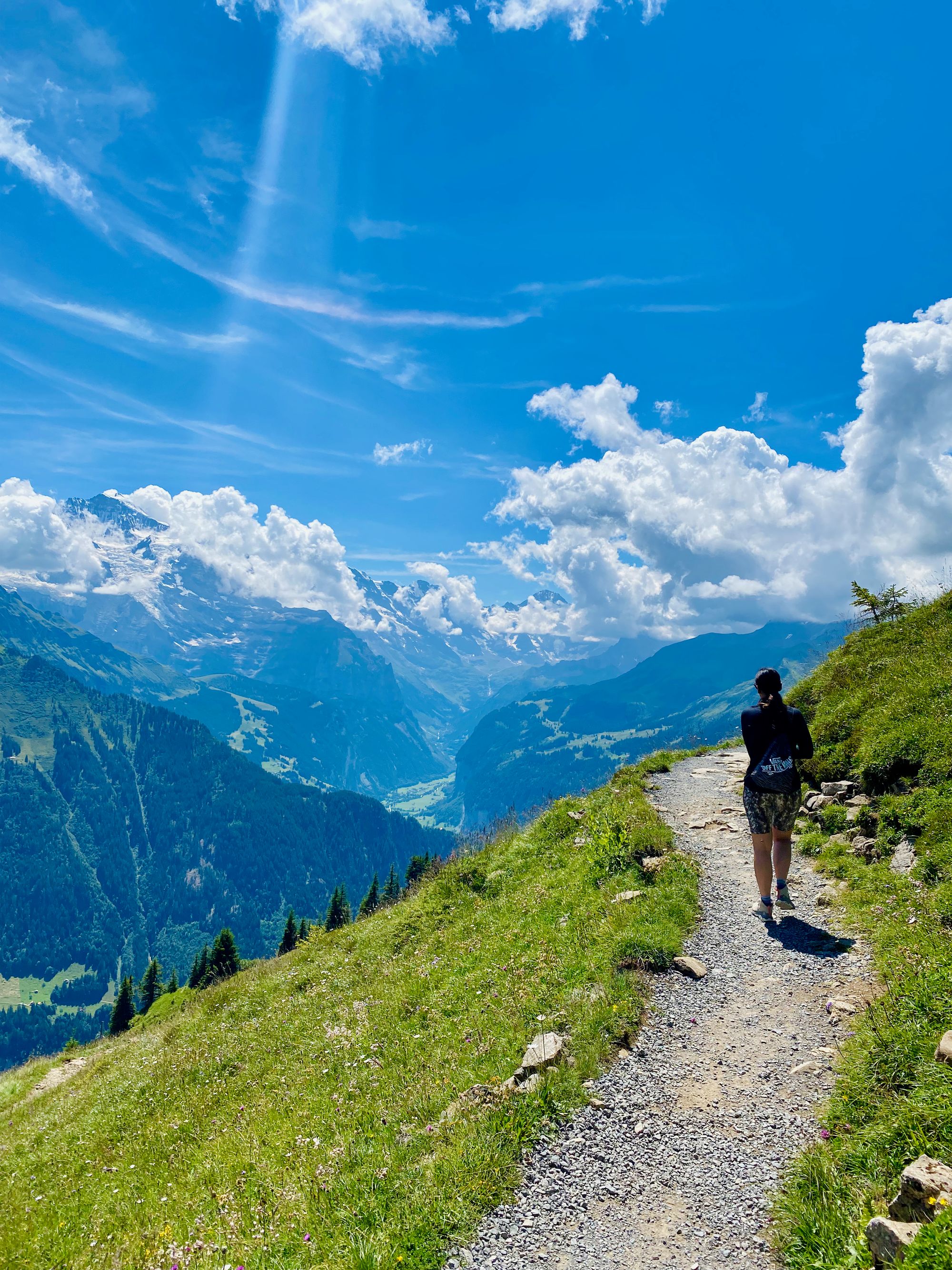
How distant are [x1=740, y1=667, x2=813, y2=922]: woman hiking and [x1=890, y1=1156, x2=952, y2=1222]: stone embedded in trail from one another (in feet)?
24.4

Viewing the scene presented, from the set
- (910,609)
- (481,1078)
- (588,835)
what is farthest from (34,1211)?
(910,609)

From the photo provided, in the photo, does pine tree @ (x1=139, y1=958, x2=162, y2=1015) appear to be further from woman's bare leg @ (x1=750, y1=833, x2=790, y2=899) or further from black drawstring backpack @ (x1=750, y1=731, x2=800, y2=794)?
black drawstring backpack @ (x1=750, y1=731, x2=800, y2=794)

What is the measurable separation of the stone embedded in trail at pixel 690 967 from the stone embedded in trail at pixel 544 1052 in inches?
111

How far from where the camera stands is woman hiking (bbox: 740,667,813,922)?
1167 cm

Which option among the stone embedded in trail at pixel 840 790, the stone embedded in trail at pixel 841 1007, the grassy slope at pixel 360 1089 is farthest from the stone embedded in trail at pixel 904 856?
the stone embedded in trail at pixel 841 1007

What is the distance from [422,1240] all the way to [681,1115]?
10.7 ft

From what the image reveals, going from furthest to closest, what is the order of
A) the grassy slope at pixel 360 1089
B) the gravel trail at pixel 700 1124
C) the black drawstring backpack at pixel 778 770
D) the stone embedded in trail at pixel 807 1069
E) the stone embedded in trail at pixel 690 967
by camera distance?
1. the black drawstring backpack at pixel 778 770
2. the stone embedded in trail at pixel 690 967
3. the stone embedded in trail at pixel 807 1069
4. the grassy slope at pixel 360 1089
5. the gravel trail at pixel 700 1124

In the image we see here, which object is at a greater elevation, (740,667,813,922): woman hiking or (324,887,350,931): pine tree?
(740,667,813,922): woman hiking

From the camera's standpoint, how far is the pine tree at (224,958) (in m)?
58.4

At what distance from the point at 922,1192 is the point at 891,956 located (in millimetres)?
5321

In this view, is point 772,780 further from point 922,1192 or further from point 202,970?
point 202,970

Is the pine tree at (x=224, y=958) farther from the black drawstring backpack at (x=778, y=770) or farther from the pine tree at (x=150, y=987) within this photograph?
the black drawstring backpack at (x=778, y=770)

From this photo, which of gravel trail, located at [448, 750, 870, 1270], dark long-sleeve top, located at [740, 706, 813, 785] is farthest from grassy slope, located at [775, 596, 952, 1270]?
dark long-sleeve top, located at [740, 706, 813, 785]

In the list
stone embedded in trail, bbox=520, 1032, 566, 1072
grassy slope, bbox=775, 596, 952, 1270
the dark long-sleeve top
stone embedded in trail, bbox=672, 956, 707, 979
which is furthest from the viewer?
the dark long-sleeve top
